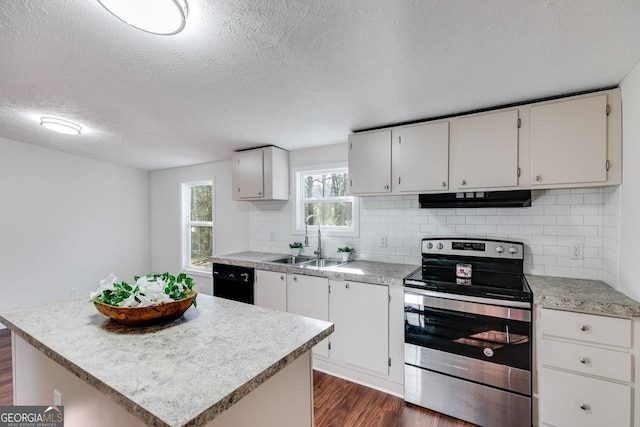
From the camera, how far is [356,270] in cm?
256

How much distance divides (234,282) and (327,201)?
1.32 metres

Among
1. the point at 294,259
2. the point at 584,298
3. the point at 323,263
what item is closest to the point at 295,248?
the point at 294,259

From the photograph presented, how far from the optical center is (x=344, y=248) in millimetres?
3066

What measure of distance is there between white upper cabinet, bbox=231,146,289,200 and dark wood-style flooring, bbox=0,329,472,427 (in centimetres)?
197

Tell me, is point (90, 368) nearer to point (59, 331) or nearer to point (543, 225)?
point (59, 331)

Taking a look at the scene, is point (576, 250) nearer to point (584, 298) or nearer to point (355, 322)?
point (584, 298)

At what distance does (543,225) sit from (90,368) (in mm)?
2829

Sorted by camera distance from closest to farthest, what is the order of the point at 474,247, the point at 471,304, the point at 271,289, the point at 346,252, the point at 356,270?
the point at 471,304, the point at 474,247, the point at 356,270, the point at 271,289, the point at 346,252

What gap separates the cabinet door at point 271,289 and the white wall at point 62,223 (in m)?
3.04

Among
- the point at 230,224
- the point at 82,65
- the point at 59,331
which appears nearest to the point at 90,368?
the point at 59,331

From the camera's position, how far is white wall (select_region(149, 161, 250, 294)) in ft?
13.6

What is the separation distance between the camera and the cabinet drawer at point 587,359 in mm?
1605

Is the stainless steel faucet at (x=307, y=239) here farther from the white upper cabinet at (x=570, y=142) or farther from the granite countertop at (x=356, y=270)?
the white upper cabinet at (x=570, y=142)

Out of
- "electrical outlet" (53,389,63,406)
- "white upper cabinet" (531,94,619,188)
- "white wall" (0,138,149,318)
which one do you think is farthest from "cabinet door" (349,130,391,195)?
"white wall" (0,138,149,318)
